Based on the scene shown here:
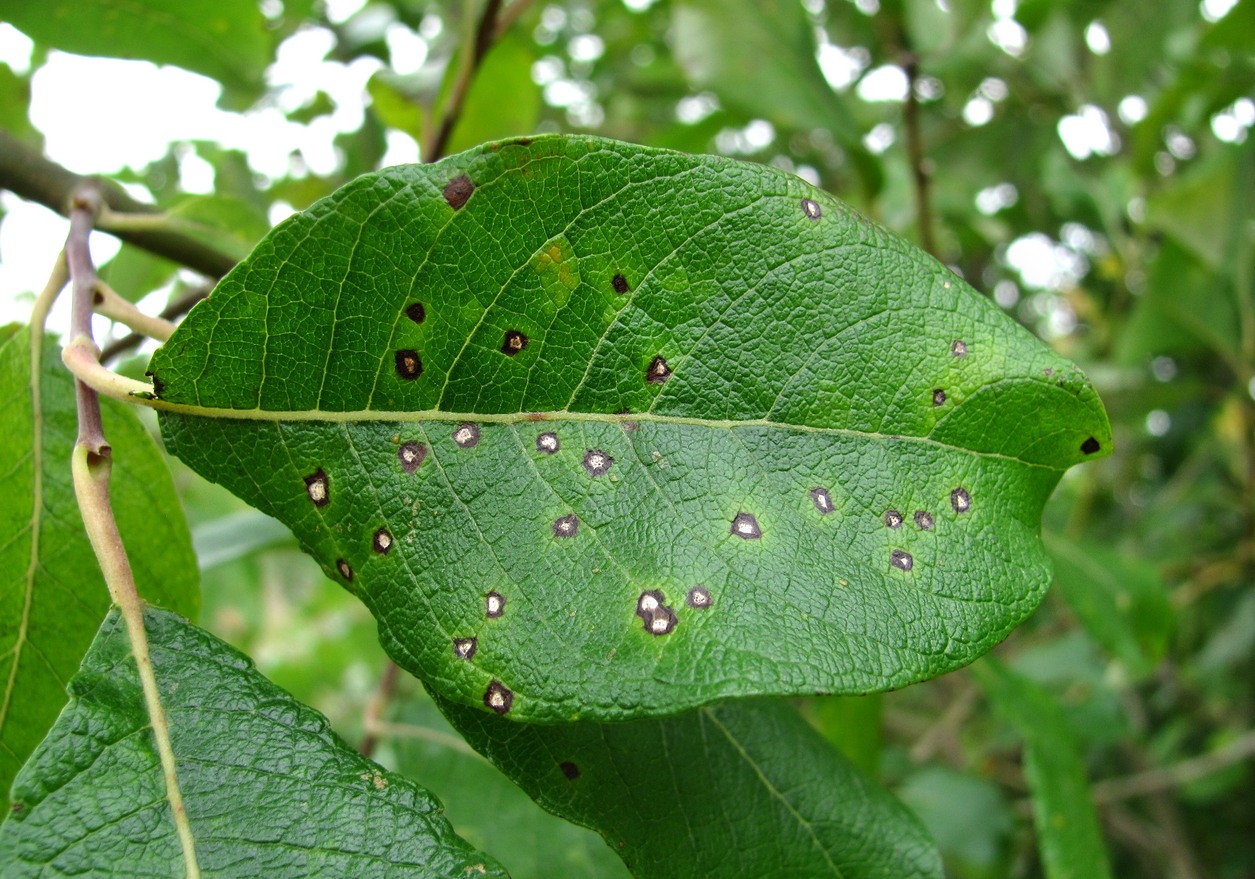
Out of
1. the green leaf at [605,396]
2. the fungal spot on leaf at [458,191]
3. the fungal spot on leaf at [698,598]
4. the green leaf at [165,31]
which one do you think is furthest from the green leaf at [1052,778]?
the green leaf at [165,31]

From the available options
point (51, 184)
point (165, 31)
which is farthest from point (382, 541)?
point (165, 31)

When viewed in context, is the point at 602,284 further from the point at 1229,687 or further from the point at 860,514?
the point at 1229,687

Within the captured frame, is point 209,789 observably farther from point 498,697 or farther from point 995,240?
point 995,240

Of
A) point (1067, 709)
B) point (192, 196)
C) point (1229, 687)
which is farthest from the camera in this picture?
point (1229, 687)

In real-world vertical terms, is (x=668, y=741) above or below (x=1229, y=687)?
above

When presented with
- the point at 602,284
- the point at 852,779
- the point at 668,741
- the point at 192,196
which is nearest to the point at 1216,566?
the point at 852,779

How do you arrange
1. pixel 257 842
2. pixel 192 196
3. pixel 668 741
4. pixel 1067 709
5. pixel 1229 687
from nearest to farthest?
1. pixel 257 842
2. pixel 668 741
3. pixel 192 196
4. pixel 1067 709
5. pixel 1229 687
